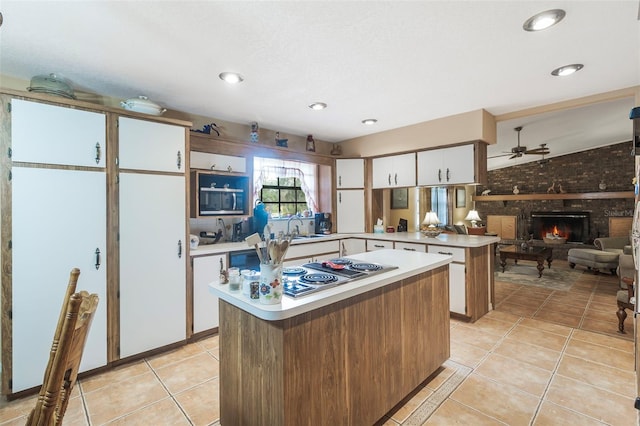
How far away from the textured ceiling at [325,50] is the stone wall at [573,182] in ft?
20.1

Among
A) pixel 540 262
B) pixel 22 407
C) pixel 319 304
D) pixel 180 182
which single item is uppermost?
pixel 180 182

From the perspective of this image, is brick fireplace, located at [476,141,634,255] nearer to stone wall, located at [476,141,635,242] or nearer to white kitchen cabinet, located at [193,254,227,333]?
stone wall, located at [476,141,635,242]

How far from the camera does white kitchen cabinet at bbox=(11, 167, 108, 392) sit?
2.09m

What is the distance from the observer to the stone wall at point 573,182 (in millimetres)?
7105

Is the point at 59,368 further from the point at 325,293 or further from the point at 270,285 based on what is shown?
the point at 325,293

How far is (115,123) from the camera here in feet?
8.10

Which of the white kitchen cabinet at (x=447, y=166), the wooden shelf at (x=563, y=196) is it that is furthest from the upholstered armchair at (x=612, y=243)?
the white kitchen cabinet at (x=447, y=166)

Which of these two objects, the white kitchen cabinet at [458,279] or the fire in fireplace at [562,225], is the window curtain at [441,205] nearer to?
the fire in fireplace at [562,225]

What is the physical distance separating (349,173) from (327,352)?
140 inches

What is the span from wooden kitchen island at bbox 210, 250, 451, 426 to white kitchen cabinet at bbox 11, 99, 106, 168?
5.44ft

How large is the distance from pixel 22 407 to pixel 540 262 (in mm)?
7006

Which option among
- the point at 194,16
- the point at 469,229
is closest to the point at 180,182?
the point at 194,16

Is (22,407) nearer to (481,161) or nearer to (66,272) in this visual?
(66,272)

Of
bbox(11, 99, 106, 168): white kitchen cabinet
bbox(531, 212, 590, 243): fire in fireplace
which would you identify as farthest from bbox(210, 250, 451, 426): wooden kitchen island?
bbox(531, 212, 590, 243): fire in fireplace
